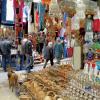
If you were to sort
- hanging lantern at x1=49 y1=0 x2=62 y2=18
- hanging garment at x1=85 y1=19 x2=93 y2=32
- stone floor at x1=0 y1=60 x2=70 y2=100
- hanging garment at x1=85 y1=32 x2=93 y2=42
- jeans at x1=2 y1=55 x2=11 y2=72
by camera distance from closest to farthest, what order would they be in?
hanging garment at x1=85 y1=32 x2=93 y2=42 < hanging garment at x1=85 y1=19 x2=93 y2=32 < hanging lantern at x1=49 y1=0 x2=62 y2=18 < stone floor at x1=0 y1=60 x2=70 y2=100 < jeans at x1=2 y1=55 x2=11 y2=72

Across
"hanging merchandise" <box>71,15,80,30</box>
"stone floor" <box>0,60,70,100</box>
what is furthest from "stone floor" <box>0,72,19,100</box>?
"hanging merchandise" <box>71,15,80,30</box>

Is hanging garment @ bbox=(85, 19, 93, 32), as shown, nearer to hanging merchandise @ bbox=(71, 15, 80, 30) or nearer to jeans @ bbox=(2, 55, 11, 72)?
hanging merchandise @ bbox=(71, 15, 80, 30)

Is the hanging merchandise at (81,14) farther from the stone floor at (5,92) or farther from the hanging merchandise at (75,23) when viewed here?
the stone floor at (5,92)

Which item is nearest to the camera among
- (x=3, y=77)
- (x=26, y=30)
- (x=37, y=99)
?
(x=37, y=99)

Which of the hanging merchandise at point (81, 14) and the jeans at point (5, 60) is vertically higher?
the hanging merchandise at point (81, 14)

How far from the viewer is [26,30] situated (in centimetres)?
1675

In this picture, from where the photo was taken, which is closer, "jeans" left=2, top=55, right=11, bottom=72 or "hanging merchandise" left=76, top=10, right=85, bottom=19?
"hanging merchandise" left=76, top=10, right=85, bottom=19

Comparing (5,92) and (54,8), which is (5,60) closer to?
(5,92)

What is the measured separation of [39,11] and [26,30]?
1692mm

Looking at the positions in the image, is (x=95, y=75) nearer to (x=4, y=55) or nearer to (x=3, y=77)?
(x=3, y=77)

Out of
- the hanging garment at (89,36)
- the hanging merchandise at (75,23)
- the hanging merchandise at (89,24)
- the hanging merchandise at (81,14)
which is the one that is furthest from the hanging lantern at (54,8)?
the hanging garment at (89,36)

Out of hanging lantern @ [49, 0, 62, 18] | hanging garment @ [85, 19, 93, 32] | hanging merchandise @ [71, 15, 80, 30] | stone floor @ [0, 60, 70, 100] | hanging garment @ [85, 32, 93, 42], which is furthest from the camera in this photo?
stone floor @ [0, 60, 70, 100]

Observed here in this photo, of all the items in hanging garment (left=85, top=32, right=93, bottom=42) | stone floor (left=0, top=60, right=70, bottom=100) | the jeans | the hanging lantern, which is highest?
the hanging lantern

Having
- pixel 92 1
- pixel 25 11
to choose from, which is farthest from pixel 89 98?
pixel 25 11
